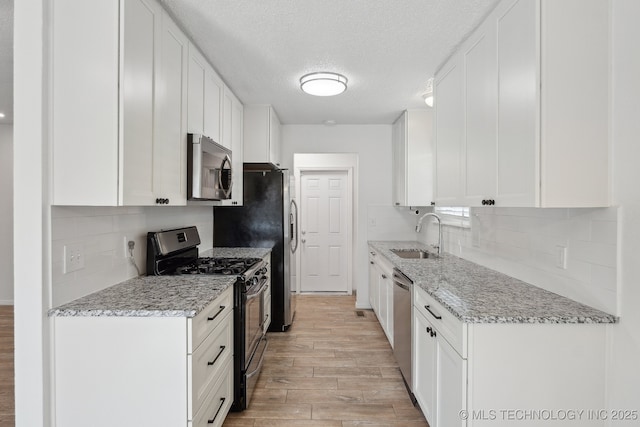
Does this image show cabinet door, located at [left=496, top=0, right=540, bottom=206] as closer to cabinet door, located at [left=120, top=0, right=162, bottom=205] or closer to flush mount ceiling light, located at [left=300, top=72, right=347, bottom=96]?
flush mount ceiling light, located at [left=300, top=72, right=347, bottom=96]

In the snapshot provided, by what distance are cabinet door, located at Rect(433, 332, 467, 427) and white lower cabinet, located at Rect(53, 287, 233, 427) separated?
Result: 118 centimetres

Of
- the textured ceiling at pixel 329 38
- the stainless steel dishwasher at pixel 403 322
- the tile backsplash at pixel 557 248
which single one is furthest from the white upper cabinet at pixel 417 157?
the stainless steel dishwasher at pixel 403 322

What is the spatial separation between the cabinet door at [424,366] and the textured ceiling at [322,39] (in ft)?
5.72

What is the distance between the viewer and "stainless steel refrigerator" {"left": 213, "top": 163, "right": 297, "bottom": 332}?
11.9 feet

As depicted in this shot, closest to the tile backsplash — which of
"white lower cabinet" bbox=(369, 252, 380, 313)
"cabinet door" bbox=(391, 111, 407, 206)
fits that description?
"cabinet door" bbox=(391, 111, 407, 206)

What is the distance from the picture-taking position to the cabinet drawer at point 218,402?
1.67m

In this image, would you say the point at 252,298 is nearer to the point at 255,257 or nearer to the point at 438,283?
the point at 255,257

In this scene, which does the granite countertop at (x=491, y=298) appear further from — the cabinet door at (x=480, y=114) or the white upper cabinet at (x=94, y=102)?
the white upper cabinet at (x=94, y=102)

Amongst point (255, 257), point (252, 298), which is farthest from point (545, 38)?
point (255, 257)

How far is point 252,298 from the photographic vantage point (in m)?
2.47

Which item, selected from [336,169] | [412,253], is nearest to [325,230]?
[336,169]

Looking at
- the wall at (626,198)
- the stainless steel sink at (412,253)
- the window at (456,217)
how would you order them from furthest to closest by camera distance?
the stainless steel sink at (412,253), the window at (456,217), the wall at (626,198)

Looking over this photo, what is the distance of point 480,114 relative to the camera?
6.32ft

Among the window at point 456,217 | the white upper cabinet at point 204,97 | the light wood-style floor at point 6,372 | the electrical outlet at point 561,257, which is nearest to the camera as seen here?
the electrical outlet at point 561,257
